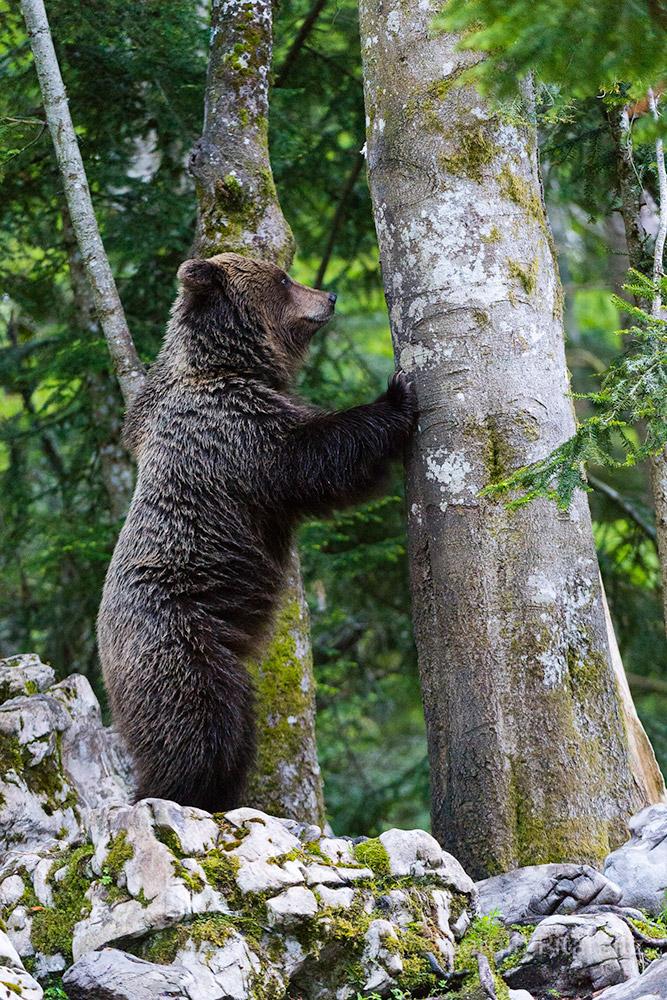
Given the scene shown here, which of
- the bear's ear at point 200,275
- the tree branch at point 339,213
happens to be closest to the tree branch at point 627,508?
the tree branch at point 339,213

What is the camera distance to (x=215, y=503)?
6105 mm

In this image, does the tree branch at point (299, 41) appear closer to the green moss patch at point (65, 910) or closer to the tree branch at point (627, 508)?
the tree branch at point (627, 508)

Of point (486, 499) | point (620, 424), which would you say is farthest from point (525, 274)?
point (620, 424)

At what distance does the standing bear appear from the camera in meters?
5.54

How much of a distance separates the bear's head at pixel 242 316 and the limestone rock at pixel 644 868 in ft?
10.9

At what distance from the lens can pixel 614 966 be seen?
421 centimetres

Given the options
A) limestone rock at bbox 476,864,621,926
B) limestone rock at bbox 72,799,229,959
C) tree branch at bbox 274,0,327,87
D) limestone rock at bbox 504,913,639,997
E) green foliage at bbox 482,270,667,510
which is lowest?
limestone rock at bbox 504,913,639,997

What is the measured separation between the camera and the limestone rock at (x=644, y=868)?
4.76m

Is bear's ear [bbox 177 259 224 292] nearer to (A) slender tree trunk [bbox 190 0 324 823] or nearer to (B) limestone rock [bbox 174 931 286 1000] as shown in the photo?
(A) slender tree trunk [bbox 190 0 324 823]

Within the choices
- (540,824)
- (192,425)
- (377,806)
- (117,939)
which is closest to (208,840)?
(117,939)

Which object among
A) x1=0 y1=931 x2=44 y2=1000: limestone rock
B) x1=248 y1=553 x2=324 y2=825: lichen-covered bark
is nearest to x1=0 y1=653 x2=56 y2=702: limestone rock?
x1=248 y1=553 x2=324 y2=825: lichen-covered bark

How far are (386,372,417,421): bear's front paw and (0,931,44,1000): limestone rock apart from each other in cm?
303

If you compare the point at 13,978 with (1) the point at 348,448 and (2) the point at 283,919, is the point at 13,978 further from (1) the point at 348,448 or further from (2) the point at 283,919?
(1) the point at 348,448

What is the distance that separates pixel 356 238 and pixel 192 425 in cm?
511
